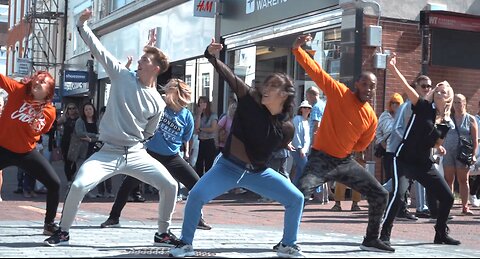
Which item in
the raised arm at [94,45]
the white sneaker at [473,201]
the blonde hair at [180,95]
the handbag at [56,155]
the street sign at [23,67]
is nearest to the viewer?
the raised arm at [94,45]

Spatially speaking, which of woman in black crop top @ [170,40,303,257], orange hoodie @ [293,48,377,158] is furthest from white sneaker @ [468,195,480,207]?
woman in black crop top @ [170,40,303,257]

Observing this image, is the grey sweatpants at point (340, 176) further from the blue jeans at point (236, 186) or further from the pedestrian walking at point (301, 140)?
the pedestrian walking at point (301, 140)

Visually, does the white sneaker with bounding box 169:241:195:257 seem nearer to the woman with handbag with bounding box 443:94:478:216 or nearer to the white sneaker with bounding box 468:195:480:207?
the woman with handbag with bounding box 443:94:478:216

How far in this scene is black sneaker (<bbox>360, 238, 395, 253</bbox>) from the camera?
8.34 metres

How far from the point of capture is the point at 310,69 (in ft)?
26.1

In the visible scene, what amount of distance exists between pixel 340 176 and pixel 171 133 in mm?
→ 2524

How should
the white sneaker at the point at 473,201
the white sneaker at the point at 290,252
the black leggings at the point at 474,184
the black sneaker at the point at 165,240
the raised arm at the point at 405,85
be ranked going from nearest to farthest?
the white sneaker at the point at 290,252 < the black sneaker at the point at 165,240 < the raised arm at the point at 405,85 < the white sneaker at the point at 473,201 < the black leggings at the point at 474,184

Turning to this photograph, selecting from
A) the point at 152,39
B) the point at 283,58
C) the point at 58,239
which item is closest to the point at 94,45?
the point at 58,239

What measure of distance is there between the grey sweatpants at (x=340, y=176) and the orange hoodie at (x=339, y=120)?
75 mm

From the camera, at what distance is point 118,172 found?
8086 mm

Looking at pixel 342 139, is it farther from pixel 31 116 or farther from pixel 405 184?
pixel 31 116

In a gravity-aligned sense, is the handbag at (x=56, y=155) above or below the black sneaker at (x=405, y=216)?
above

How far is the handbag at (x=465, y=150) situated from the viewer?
1323 cm

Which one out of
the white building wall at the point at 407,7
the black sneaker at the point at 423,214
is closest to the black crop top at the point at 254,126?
the black sneaker at the point at 423,214
